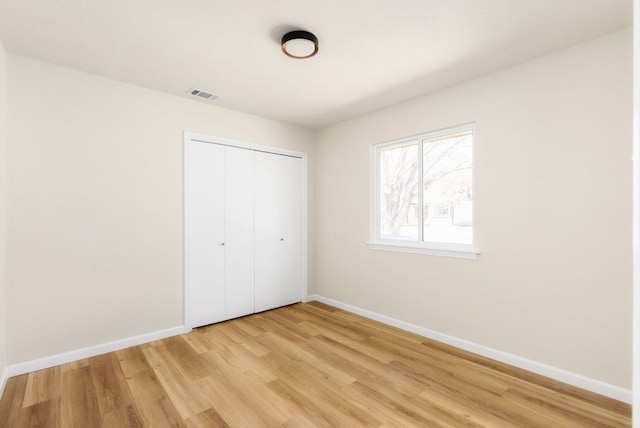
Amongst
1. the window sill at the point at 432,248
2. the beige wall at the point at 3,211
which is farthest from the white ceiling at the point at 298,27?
the window sill at the point at 432,248

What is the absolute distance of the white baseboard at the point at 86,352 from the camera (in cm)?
244

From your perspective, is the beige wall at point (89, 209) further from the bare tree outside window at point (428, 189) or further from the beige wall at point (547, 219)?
the beige wall at point (547, 219)

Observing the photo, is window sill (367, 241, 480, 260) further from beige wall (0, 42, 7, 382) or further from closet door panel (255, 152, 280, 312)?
beige wall (0, 42, 7, 382)

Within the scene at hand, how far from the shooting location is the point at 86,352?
273 cm

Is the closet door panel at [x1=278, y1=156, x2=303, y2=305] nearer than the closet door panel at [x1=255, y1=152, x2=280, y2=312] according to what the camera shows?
No

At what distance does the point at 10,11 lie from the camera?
1.92 m

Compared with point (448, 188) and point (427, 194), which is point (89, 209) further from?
point (448, 188)

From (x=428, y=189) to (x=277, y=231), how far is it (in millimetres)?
2091

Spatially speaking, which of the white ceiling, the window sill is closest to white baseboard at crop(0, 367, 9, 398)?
the white ceiling

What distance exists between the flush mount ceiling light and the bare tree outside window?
1.65 meters

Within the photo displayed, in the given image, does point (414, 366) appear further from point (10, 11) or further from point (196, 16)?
point (10, 11)

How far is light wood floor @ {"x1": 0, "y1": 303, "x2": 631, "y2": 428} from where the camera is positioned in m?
1.92

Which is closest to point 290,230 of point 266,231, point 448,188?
point 266,231

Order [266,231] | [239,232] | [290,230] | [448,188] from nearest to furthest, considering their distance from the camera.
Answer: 1. [448,188]
2. [239,232]
3. [266,231]
4. [290,230]
